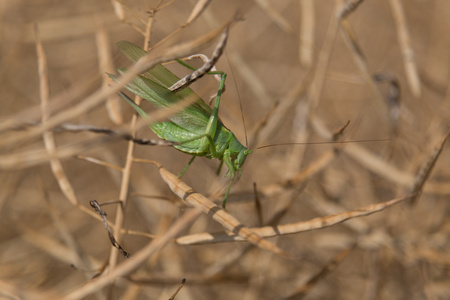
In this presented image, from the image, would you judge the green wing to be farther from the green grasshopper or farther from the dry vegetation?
the dry vegetation

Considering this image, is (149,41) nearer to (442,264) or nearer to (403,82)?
(442,264)

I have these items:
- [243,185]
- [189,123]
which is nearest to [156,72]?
[189,123]

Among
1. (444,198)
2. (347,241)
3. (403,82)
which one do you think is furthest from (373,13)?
(347,241)

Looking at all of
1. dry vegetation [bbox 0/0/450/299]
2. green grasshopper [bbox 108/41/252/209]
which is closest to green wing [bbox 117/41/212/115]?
green grasshopper [bbox 108/41/252/209]

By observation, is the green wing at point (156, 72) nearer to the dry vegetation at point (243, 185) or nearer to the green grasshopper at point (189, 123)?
the green grasshopper at point (189, 123)

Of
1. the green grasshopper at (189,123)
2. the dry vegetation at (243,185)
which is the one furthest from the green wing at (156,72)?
the dry vegetation at (243,185)

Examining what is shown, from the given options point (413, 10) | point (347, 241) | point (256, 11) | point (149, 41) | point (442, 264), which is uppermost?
point (256, 11)
